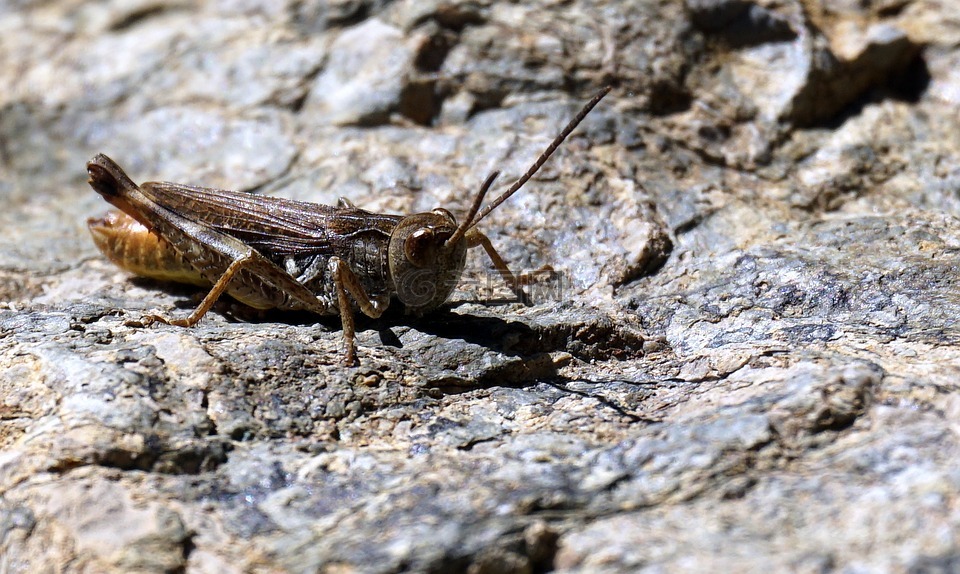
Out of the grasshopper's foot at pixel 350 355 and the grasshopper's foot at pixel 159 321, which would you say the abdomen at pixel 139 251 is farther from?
the grasshopper's foot at pixel 350 355

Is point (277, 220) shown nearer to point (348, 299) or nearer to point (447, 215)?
point (348, 299)

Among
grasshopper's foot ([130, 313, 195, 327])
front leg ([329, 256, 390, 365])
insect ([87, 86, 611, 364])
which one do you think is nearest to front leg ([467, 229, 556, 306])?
insect ([87, 86, 611, 364])

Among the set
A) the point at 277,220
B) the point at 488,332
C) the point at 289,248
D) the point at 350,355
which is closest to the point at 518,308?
the point at 488,332

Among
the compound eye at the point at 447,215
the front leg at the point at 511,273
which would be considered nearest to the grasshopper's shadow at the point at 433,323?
the front leg at the point at 511,273

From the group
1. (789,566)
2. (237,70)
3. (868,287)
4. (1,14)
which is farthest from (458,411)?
(1,14)

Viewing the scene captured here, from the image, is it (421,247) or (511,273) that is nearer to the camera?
(421,247)
